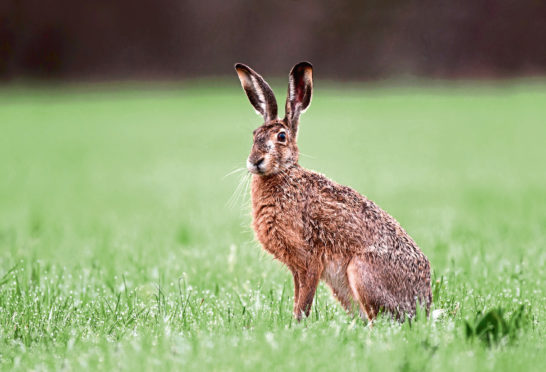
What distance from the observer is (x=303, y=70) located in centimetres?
459

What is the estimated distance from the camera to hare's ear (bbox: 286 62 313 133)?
4570mm

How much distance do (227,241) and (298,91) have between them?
3291 millimetres

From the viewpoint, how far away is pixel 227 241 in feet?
25.1

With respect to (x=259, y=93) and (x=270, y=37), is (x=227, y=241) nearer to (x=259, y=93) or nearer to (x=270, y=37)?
(x=259, y=93)

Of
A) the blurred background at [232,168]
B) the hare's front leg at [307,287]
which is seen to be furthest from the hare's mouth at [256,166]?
the hare's front leg at [307,287]

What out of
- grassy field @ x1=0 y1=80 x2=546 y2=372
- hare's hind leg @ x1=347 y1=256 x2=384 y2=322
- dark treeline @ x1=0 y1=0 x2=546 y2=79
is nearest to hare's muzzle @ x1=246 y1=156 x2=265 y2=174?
grassy field @ x1=0 y1=80 x2=546 y2=372

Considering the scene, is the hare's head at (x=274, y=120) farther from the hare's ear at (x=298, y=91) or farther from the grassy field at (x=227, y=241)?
the grassy field at (x=227, y=241)

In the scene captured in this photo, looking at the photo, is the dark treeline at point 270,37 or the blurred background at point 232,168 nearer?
the blurred background at point 232,168

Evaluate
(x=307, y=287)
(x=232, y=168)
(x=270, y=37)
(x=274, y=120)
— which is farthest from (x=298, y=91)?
Answer: (x=270, y=37)

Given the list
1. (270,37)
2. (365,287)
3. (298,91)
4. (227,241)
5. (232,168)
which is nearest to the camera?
(365,287)

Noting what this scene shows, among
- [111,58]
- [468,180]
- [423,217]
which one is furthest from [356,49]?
[423,217]

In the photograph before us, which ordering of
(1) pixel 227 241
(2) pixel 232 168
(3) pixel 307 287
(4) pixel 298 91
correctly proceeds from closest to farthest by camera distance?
(3) pixel 307 287 → (4) pixel 298 91 → (1) pixel 227 241 → (2) pixel 232 168

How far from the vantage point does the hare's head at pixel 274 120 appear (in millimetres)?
4477

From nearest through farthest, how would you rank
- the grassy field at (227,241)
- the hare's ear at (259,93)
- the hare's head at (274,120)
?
the grassy field at (227,241), the hare's head at (274,120), the hare's ear at (259,93)
